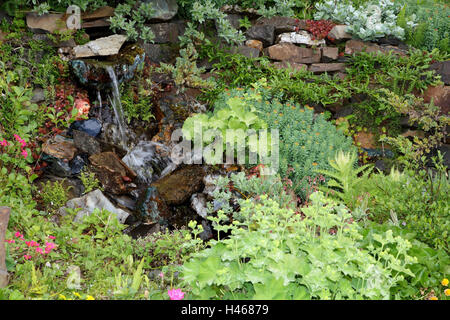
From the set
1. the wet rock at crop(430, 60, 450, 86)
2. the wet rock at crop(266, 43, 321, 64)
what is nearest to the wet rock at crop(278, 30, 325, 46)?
the wet rock at crop(266, 43, 321, 64)

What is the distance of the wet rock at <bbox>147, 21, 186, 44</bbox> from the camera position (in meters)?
8.43

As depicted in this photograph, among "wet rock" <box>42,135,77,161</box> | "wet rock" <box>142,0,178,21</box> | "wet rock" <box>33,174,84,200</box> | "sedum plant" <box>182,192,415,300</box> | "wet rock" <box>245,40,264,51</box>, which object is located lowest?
"wet rock" <box>33,174,84,200</box>

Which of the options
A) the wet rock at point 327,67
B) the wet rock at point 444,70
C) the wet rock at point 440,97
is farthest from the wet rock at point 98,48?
the wet rock at point 444,70

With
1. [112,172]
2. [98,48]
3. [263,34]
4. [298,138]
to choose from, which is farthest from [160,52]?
[298,138]

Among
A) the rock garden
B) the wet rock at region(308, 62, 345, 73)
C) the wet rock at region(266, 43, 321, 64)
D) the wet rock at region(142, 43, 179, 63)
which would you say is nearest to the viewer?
the rock garden

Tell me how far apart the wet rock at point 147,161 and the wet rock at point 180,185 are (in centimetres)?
63

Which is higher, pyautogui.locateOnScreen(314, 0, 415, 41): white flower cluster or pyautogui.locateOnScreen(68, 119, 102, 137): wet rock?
pyautogui.locateOnScreen(314, 0, 415, 41): white flower cluster

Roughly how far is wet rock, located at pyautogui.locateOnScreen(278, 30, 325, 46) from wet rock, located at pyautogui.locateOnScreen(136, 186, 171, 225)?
4526 millimetres

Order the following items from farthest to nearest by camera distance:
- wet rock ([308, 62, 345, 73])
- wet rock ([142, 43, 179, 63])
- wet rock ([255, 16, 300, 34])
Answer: wet rock ([255, 16, 300, 34]), wet rock ([142, 43, 179, 63]), wet rock ([308, 62, 345, 73])

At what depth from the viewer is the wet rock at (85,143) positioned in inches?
253

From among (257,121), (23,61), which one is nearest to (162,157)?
(257,121)

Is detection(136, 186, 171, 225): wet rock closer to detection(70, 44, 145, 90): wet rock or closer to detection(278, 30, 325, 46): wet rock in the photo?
detection(70, 44, 145, 90): wet rock

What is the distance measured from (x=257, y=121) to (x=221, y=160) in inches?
30.2

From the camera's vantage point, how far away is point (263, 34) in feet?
28.0
